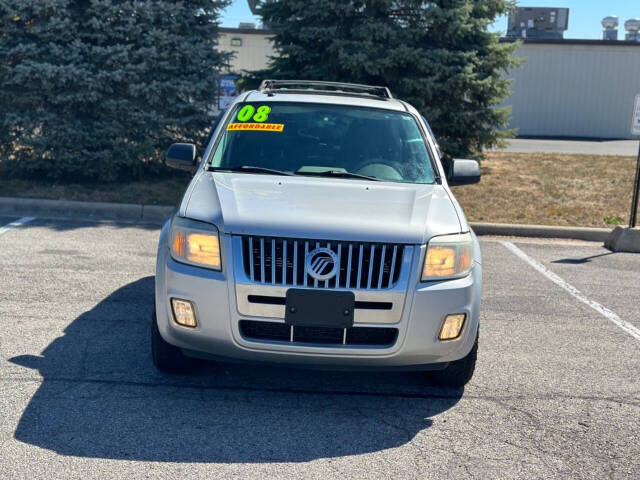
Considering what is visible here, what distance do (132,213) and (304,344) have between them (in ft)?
23.7

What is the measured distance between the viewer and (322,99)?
6.19m

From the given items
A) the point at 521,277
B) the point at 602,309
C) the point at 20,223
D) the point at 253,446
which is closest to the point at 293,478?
the point at 253,446

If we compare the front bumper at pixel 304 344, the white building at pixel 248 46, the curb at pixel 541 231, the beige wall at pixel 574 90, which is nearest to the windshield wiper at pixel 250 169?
the front bumper at pixel 304 344

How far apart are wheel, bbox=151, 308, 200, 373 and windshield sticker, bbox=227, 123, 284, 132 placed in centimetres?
164

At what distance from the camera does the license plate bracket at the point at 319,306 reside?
4254 mm

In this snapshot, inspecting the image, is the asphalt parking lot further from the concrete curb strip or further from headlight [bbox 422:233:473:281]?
the concrete curb strip

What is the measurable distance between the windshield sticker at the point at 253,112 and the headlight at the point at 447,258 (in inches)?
77.3

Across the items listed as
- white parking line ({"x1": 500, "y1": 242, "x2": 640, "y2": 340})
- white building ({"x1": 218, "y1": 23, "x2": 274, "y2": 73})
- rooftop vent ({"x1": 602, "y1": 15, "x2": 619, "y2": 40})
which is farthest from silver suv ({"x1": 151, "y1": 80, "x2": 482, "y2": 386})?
rooftop vent ({"x1": 602, "y1": 15, "x2": 619, "y2": 40})

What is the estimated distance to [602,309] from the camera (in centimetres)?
725

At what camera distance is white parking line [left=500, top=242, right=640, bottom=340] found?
262 inches

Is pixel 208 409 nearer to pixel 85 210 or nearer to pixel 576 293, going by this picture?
pixel 576 293

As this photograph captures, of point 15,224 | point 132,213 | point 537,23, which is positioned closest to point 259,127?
point 15,224

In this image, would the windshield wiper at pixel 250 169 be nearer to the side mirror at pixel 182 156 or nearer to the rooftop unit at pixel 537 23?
the side mirror at pixel 182 156

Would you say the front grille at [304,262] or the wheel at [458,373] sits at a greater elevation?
the front grille at [304,262]
